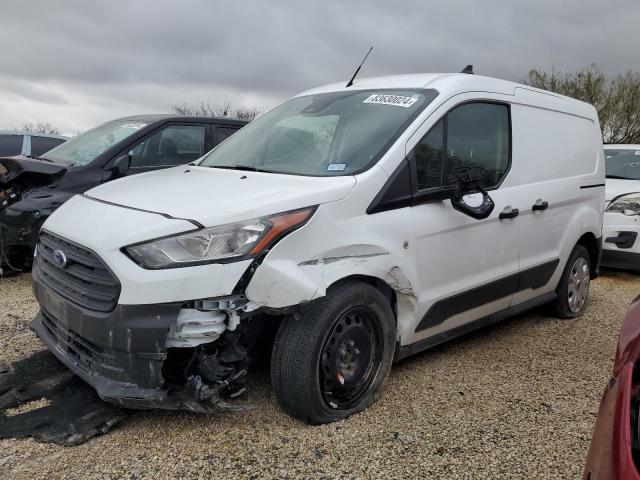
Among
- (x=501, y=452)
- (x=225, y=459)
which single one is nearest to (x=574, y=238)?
(x=501, y=452)

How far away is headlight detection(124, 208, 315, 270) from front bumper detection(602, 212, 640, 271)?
5633 mm

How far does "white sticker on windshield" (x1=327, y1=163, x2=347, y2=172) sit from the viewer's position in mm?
3135

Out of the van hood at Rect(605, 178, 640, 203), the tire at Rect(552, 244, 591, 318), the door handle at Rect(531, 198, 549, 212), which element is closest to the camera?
the door handle at Rect(531, 198, 549, 212)

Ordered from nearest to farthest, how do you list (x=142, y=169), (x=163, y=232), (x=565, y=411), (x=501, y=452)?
(x=163, y=232) → (x=501, y=452) → (x=565, y=411) → (x=142, y=169)

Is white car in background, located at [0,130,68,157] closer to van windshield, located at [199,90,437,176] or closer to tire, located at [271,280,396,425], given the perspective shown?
van windshield, located at [199,90,437,176]

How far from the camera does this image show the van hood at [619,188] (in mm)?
6930

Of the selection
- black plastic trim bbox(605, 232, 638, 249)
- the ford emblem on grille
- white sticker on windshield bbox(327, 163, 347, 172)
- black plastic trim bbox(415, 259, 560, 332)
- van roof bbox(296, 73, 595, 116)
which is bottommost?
black plastic trim bbox(415, 259, 560, 332)

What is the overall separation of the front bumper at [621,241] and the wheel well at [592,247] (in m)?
1.76

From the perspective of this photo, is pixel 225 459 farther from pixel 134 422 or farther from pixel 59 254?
pixel 59 254

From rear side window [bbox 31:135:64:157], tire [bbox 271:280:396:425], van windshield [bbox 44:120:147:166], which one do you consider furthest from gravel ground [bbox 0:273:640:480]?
rear side window [bbox 31:135:64:157]

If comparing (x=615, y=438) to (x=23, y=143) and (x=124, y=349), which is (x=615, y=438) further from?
(x=23, y=143)

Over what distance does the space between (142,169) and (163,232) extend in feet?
11.2

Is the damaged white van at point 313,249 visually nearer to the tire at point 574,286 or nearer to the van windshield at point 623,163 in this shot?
the tire at point 574,286

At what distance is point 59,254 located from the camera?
2.96 meters
